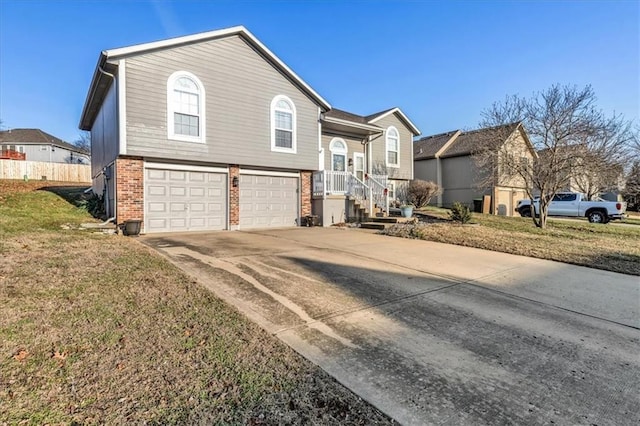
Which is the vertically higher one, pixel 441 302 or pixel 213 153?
pixel 213 153

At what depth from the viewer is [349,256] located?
24.6ft

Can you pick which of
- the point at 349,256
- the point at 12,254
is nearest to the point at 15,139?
the point at 12,254

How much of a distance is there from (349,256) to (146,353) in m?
5.14

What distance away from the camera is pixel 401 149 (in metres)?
20.6

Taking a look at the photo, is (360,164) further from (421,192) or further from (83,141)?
(83,141)

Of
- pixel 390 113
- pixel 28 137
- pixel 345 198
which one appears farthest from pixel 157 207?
pixel 28 137

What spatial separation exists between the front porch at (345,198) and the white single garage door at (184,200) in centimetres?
400

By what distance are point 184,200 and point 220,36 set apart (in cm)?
598

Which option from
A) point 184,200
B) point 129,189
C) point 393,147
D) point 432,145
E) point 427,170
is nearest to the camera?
point 129,189

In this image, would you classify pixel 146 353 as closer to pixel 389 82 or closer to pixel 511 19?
pixel 511 19

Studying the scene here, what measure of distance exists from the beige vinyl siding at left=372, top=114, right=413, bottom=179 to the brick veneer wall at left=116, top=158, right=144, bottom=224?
12.3 metres

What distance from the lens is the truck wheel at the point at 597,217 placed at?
754 inches

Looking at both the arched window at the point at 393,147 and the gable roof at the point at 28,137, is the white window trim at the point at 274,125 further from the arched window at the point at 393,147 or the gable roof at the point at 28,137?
the gable roof at the point at 28,137

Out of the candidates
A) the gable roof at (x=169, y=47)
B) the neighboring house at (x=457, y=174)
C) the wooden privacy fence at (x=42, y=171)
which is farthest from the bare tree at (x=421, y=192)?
the wooden privacy fence at (x=42, y=171)
